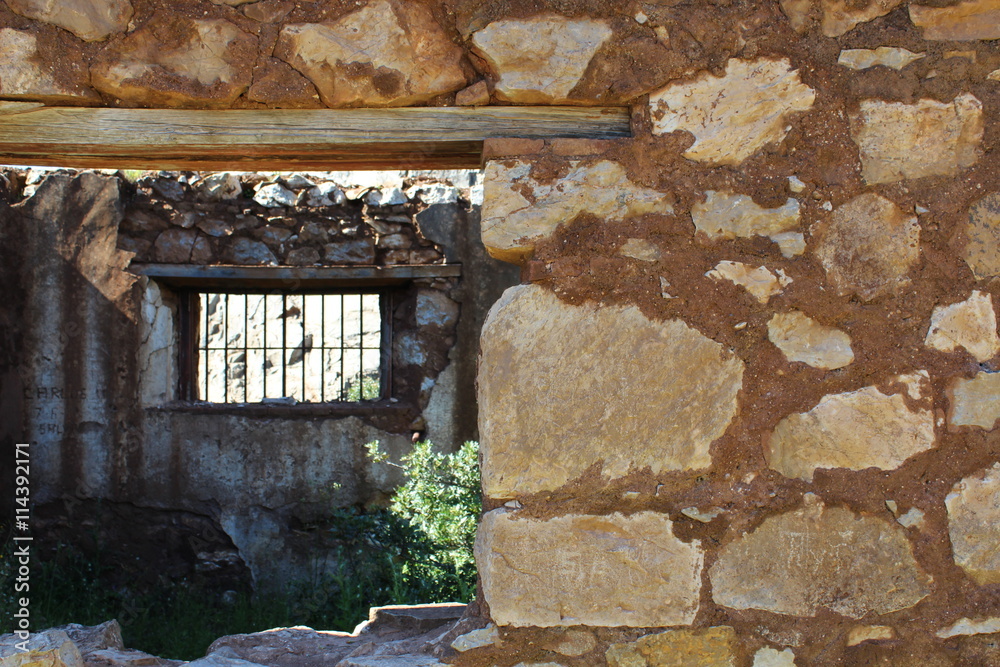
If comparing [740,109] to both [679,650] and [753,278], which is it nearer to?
[753,278]

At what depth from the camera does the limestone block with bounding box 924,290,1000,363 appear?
1.70 m

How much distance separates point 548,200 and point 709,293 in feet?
1.32

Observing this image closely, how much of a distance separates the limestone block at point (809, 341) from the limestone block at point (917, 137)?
341 mm

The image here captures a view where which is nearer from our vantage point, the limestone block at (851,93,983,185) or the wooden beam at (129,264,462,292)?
the limestone block at (851,93,983,185)

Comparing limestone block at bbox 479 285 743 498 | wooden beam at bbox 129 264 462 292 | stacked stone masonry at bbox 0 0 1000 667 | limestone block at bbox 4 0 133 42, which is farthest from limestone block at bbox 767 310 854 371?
wooden beam at bbox 129 264 462 292

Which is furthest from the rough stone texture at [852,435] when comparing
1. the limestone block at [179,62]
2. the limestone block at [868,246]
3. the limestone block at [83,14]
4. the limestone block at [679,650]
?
the limestone block at [83,14]

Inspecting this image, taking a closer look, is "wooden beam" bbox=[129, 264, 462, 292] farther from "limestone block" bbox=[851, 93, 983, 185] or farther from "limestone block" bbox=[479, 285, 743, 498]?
"limestone block" bbox=[851, 93, 983, 185]

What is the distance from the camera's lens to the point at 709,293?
1709 mm

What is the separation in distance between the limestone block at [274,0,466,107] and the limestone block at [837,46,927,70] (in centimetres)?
85

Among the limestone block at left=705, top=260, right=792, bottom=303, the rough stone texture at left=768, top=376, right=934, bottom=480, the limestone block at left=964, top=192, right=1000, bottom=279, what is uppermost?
the limestone block at left=964, top=192, right=1000, bottom=279

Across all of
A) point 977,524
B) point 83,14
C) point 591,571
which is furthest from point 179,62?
point 977,524

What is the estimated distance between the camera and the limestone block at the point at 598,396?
1.70 m

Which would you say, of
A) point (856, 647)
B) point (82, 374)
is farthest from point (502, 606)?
point (82, 374)

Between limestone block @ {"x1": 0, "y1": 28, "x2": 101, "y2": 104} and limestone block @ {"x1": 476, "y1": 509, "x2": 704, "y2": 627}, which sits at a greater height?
limestone block @ {"x1": 0, "y1": 28, "x2": 101, "y2": 104}
